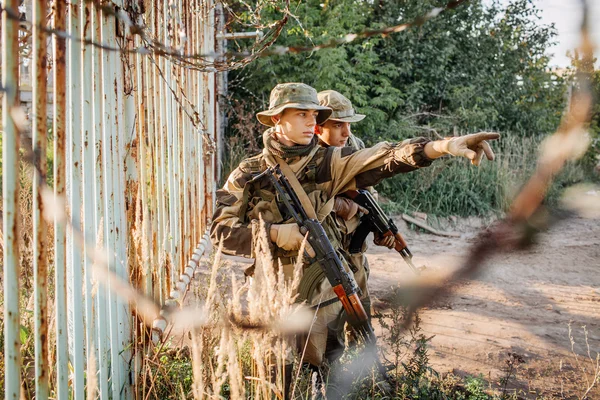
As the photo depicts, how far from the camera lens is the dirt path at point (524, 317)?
3521mm

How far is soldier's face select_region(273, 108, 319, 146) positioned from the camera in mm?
2979

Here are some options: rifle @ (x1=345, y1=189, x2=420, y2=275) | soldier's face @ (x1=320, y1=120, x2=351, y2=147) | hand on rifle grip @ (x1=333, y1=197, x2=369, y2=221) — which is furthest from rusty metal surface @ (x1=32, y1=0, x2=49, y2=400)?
soldier's face @ (x1=320, y1=120, x2=351, y2=147)

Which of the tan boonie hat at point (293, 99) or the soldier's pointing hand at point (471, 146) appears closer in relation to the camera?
the soldier's pointing hand at point (471, 146)

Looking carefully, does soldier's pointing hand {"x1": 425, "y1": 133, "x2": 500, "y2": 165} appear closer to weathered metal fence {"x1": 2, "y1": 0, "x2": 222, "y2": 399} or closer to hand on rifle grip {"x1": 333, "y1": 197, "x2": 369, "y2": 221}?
weathered metal fence {"x1": 2, "y1": 0, "x2": 222, "y2": 399}

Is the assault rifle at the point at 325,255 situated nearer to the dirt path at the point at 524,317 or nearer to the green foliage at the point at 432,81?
the dirt path at the point at 524,317

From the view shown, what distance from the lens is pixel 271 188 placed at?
3.03m

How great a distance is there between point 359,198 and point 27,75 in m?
9.76

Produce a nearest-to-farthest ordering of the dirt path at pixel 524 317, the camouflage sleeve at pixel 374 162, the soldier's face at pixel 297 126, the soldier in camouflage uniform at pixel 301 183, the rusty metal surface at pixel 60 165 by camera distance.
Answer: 1. the rusty metal surface at pixel 60 165
2. the camouflage sleeve at pixel 374 162
3. the soldier in camouflage uniform at pixel 301 183
4. the soldier's face at pixel 297 126
5. the dirt path at pixel 524 317

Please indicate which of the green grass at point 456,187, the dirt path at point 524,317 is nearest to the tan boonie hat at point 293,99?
the dirt path at point 524,317

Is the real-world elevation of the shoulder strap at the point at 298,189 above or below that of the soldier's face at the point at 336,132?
below

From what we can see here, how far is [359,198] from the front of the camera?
362 cm

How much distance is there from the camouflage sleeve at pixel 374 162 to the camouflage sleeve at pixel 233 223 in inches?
19.8

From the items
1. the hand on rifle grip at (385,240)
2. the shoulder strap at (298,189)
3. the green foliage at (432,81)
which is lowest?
the hand on rifle grip at (385,240)

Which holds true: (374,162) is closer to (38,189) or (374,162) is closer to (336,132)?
(336,132)
